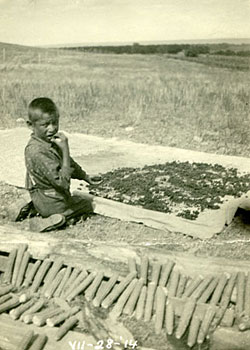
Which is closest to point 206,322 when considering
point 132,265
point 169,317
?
point 169,317

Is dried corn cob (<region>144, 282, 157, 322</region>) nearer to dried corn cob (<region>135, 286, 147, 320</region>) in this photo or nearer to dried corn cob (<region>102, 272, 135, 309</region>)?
dried corn cob (<region>135, 286, 147, 320</region>)

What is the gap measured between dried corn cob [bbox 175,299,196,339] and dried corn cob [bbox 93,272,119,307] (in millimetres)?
597

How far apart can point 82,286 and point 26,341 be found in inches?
25.9

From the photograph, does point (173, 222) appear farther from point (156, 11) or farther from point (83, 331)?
point (156, 11)

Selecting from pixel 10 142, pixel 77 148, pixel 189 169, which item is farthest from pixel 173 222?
pixel 10 142

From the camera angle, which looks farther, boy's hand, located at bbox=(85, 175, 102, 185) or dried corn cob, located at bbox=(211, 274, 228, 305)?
boy's hand, located at bbox=(85, 175, 102, 185)

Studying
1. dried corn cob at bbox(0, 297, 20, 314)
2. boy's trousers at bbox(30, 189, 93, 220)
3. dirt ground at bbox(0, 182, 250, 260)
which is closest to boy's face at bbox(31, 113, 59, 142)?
boy's trousers at bbox(30, 189, 93, 220)

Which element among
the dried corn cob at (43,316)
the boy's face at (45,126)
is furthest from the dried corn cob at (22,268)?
the boy's face at (45,126)

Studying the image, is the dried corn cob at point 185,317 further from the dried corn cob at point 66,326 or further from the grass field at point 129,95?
the grass field at point 129,95

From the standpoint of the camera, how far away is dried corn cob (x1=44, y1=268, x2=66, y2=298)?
356 cm

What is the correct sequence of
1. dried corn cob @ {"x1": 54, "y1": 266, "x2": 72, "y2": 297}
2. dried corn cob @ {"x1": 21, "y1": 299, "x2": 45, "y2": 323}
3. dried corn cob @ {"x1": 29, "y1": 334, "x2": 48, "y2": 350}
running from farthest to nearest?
dried corn cob @ {"x1": 54, "y1": 266, "x2": 72, "y2": 297}
dried corn cob @ {"x1": 21, "y1": 299, "x2": 45, "y2": 323}
dried corn cob @ {"x1": 29, "y1": 334, "x2": 48, "y2": 350}

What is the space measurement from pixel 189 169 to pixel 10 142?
2.18 metres

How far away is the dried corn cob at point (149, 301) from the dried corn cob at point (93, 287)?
390 mm

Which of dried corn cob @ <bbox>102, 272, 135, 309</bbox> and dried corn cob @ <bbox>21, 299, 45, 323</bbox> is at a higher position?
dried corn cob @ <bbox>102, 272, 135, 309</bbox>
